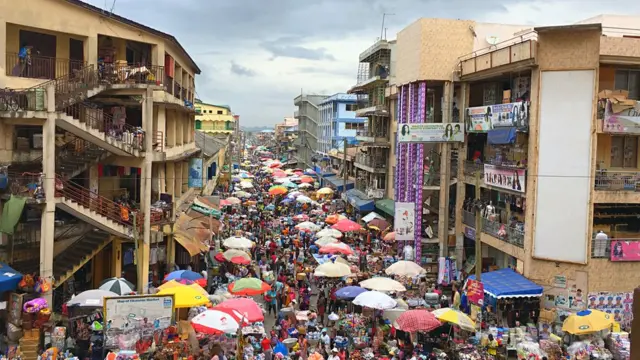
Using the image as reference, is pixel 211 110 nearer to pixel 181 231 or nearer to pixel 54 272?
pixel 181 231

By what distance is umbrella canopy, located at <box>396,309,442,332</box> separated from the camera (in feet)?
57.9

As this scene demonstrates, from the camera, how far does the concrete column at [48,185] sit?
18.3 m

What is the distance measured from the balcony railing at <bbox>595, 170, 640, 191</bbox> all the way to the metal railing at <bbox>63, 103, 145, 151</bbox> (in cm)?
1753

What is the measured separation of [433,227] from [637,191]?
483 inches

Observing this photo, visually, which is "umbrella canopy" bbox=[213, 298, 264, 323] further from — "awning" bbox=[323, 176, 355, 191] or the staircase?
"awning" bbox=[323, 176, 355, 191]

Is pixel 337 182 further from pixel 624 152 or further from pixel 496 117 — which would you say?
pixel 624 152

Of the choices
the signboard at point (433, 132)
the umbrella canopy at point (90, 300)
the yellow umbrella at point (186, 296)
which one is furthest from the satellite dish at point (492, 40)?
the umbrella canopy at point (90, 300)

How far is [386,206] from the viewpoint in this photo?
4112 cm

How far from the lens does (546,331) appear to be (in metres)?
21.2

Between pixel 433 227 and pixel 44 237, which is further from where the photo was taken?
pixel 433 227

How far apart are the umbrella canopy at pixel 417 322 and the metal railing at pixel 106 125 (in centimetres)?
1143

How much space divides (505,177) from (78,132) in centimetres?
1755

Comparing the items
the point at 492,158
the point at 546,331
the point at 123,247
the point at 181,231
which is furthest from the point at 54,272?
the point at 492,158

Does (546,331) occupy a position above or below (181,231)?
below
